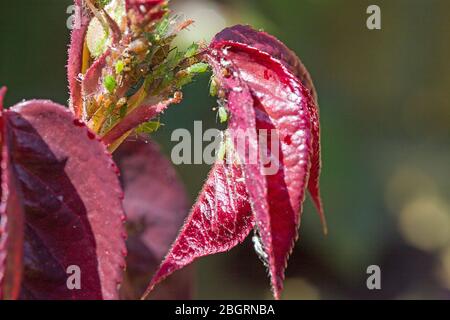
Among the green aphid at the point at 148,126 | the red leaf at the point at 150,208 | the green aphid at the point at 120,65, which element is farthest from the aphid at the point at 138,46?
the red leaf at the point at 150,208

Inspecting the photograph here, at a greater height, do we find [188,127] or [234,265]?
[188,127]

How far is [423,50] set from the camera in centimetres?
291

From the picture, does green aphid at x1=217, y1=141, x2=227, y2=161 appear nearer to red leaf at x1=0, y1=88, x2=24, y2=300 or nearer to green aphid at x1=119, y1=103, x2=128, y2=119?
green aphid at x1=119, y1=103, x2=128, y2=119

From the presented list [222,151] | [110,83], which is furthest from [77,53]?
[222,151]

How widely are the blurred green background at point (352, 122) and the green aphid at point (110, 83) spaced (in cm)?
145

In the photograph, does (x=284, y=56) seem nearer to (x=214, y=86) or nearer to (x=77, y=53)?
(x=214, y=86)

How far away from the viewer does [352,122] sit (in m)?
2.62

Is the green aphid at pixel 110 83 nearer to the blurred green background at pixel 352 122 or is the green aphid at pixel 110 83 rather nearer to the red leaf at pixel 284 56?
the red leaf at pixel 284 56

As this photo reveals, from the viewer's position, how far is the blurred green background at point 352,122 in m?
2.42

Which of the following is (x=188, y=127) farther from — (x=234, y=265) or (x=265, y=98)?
(x=265, y=98)

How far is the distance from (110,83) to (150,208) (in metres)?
0.47

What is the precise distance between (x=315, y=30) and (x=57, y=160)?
2.04 m

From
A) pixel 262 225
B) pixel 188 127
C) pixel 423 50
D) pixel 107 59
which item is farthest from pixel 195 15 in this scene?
pixel 262 225

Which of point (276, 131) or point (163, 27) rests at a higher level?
point (163, 27)
